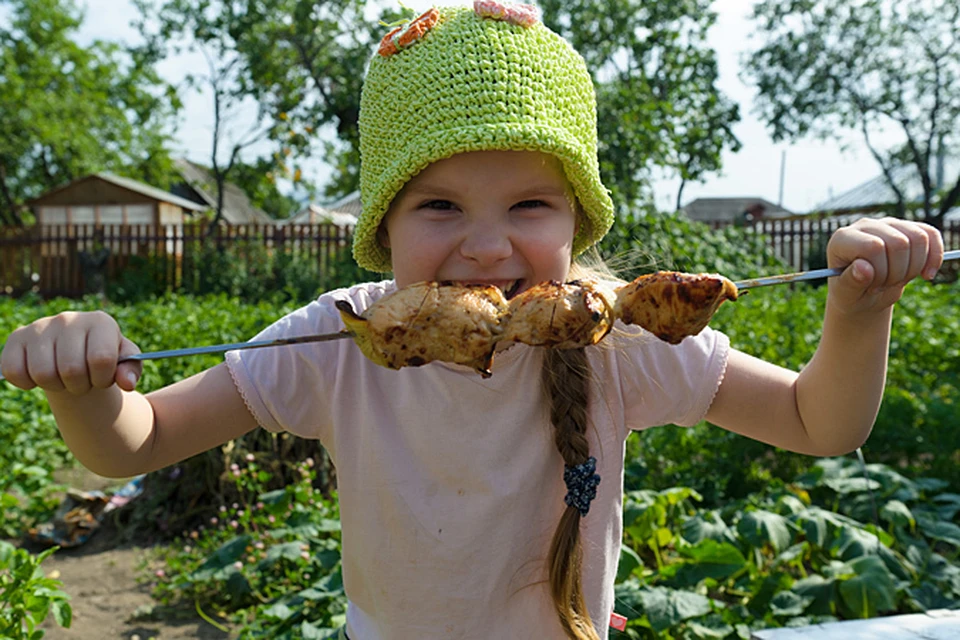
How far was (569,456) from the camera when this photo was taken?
1.78m

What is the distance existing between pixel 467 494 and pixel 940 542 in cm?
289

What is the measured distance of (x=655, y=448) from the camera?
4.33 meters

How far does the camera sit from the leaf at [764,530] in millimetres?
3027

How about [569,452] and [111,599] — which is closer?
[569,452]

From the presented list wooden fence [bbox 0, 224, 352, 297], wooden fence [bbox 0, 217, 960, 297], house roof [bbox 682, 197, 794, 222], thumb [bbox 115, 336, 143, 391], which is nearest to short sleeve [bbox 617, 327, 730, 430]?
thumb [bbox 115, 336, 143, 391]

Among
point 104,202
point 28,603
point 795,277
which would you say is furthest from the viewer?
point 104,202

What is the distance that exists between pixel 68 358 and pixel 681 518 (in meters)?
2.67

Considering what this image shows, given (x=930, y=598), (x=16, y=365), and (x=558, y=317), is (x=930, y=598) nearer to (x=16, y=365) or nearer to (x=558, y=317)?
(x=558, y=317)

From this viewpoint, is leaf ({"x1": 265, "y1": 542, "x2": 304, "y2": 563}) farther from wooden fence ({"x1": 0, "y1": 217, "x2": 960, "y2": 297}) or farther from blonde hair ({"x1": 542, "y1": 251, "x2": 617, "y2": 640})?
wooden fence ({"x1": 0, "y1": 217, "x2": 960, "y2": 297})

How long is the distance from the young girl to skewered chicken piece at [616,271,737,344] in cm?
27

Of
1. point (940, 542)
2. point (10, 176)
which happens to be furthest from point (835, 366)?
point (10, 176)

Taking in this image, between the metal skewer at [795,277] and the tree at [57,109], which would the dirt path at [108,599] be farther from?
the tree at [57,109]

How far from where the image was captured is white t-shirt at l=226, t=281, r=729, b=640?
1.84 metres

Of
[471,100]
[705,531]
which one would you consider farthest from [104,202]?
[471,100]
